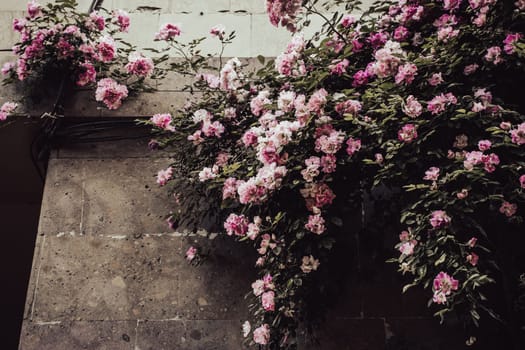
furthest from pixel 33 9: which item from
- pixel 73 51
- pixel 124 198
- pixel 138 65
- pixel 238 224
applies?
pixel 238 224

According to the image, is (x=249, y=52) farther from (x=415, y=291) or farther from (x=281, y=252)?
(x=415, y=291)

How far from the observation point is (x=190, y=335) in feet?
10.8

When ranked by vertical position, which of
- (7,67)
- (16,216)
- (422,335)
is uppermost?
(7,67)

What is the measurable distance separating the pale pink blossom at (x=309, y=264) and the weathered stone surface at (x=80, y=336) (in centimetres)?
109

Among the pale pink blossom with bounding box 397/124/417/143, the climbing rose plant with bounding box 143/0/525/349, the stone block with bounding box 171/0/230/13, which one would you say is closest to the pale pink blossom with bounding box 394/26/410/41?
the climbing rose plant with bounding box 143/0/525/349

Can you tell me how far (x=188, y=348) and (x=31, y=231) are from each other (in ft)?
9.03

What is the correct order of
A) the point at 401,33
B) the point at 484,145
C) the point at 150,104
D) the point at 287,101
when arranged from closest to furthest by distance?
the point at 484,145 < the point at 287,101 < the point at 401,33 < the point at 150,104

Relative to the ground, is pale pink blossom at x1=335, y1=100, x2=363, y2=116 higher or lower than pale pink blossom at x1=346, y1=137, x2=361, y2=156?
higher

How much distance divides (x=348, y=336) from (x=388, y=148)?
1.16m

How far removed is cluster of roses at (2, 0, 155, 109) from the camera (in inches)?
140

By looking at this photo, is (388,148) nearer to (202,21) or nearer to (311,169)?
(311,169)

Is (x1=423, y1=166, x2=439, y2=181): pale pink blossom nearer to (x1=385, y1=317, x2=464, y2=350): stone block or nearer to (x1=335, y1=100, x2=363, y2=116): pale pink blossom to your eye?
(x1=335, y1=100, x2=363, y2=116): pale pink blossom

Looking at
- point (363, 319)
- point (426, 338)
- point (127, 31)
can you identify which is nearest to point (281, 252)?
point (363, 319)

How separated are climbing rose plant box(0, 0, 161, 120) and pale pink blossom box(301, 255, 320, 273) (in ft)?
4.93
